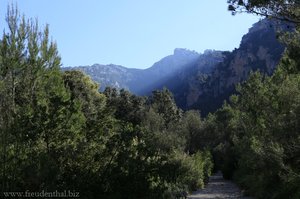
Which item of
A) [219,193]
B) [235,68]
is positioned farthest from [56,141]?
[235,68]

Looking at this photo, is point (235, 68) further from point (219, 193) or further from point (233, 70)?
point (219, 193)

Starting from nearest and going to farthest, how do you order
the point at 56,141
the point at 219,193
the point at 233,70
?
1. the point at 56,141
2. the point at 219,193
3. the point at 233,70

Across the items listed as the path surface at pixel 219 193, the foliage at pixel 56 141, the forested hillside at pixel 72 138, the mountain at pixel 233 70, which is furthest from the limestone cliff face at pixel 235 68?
the foliage at pixel 56 141

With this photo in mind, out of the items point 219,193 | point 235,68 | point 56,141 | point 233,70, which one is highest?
point 235,68

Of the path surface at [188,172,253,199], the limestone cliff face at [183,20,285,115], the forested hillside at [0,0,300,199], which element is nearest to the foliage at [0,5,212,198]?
the forested hillside at [0,0,300,199]

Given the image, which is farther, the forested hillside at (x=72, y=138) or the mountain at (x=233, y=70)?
the mountain at (x=233, y=70)

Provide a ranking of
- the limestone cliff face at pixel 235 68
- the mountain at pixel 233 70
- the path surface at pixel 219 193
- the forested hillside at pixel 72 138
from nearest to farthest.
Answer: the forested hillside at pixel 72 138
the path surface at pixel 219 193
the limestone cliff face at pixel 235 68
the mountain at pixel 233 70

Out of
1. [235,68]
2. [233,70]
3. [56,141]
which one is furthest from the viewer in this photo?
[233,70]

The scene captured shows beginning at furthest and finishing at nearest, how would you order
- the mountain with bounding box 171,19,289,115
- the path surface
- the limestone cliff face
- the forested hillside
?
the mountain with bounding box 171,19,289,115, the limestone cliff face, the path surface, the forested hillside

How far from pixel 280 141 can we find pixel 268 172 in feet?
12.5

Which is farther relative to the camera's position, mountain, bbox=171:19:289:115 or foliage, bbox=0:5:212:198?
mountain, bbox=171:19:289:115

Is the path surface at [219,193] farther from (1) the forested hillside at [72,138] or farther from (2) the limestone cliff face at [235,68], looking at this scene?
(2) the limestone cliff face at [235,68]

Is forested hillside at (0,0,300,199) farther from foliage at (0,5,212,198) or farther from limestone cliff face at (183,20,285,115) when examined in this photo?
limestone cliff face at (183,20,285,115)

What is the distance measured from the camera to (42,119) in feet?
40.9
